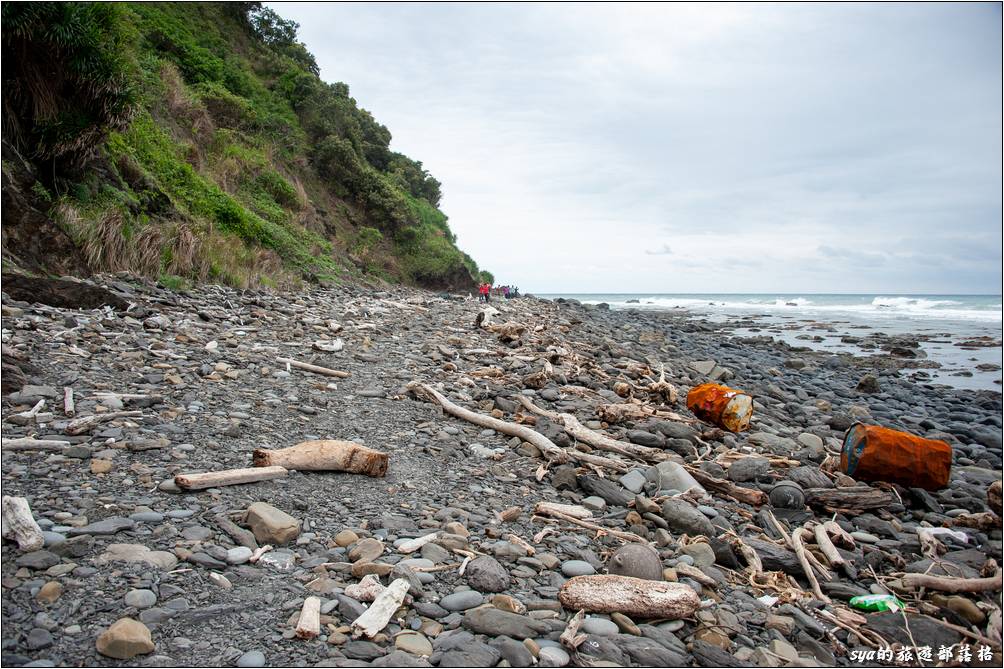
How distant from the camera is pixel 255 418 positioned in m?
4.33

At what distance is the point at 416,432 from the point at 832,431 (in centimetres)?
602

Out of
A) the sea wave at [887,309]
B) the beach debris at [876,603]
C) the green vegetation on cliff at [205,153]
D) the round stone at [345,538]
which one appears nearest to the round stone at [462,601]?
the round stone at [345,538]

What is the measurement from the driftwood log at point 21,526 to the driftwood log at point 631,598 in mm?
2274

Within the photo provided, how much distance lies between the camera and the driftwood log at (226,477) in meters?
2.98

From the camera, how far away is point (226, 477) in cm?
311

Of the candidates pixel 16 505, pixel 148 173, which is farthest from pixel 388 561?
pixel 148 173

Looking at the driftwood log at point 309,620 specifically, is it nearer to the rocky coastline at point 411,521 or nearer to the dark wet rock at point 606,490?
the rocky coastline at point 411,521

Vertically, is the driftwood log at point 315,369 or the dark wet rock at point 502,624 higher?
the driftwood log at point 315,369

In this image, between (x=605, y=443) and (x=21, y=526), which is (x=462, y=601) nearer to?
(x=21, y=526)

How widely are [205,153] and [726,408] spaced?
19.1m

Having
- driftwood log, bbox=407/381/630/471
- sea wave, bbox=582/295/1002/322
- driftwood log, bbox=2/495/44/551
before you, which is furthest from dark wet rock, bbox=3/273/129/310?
sea wave, bbox=582/295/1002/322

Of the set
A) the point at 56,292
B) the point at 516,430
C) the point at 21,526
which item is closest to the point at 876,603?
the point at 516,430

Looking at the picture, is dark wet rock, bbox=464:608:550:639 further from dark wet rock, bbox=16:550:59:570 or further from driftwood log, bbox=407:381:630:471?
driftwood log, bbox=407:381:630:471

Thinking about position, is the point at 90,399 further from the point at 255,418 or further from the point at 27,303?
the point at 27,303
